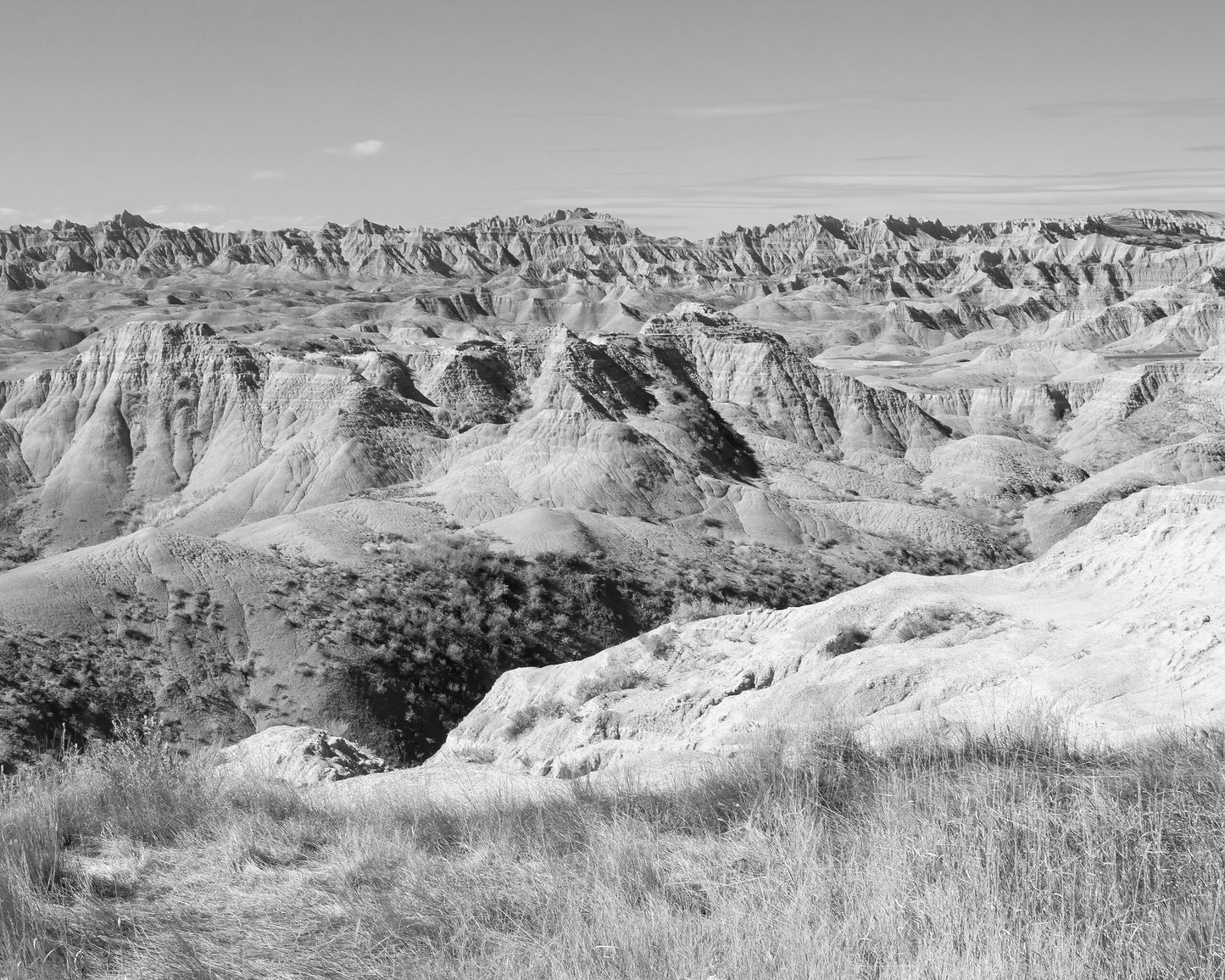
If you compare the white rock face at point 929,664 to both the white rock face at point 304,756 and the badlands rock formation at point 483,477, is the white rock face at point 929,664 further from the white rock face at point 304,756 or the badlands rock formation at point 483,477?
the white rock face at point 304,756

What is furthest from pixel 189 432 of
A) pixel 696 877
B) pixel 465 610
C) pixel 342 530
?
pixel 696 877

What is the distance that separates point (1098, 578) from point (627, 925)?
1481 centimetres

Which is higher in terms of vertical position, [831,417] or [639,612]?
[831,417]

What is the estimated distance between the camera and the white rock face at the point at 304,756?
12.0 m

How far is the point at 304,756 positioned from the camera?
42.2 feet

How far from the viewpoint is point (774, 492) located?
48375mm

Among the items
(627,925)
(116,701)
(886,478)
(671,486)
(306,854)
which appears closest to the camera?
(627,925)

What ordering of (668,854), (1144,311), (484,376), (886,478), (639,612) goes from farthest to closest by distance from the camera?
(1144,311) < (484,376) < (886,478) < (639,612) < (668,854)

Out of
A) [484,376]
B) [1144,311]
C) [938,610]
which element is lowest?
[938,610]

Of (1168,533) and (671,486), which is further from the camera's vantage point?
(671,486)

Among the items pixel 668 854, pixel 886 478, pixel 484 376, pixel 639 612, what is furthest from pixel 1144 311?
pixel 668 854

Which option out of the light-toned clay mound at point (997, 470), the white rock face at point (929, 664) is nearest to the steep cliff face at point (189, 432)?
the light-toned clay mound at point (997, 470)

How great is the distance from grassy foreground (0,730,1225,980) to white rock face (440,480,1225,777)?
2.39 m

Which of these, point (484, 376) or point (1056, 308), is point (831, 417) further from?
point (1056, 308)
